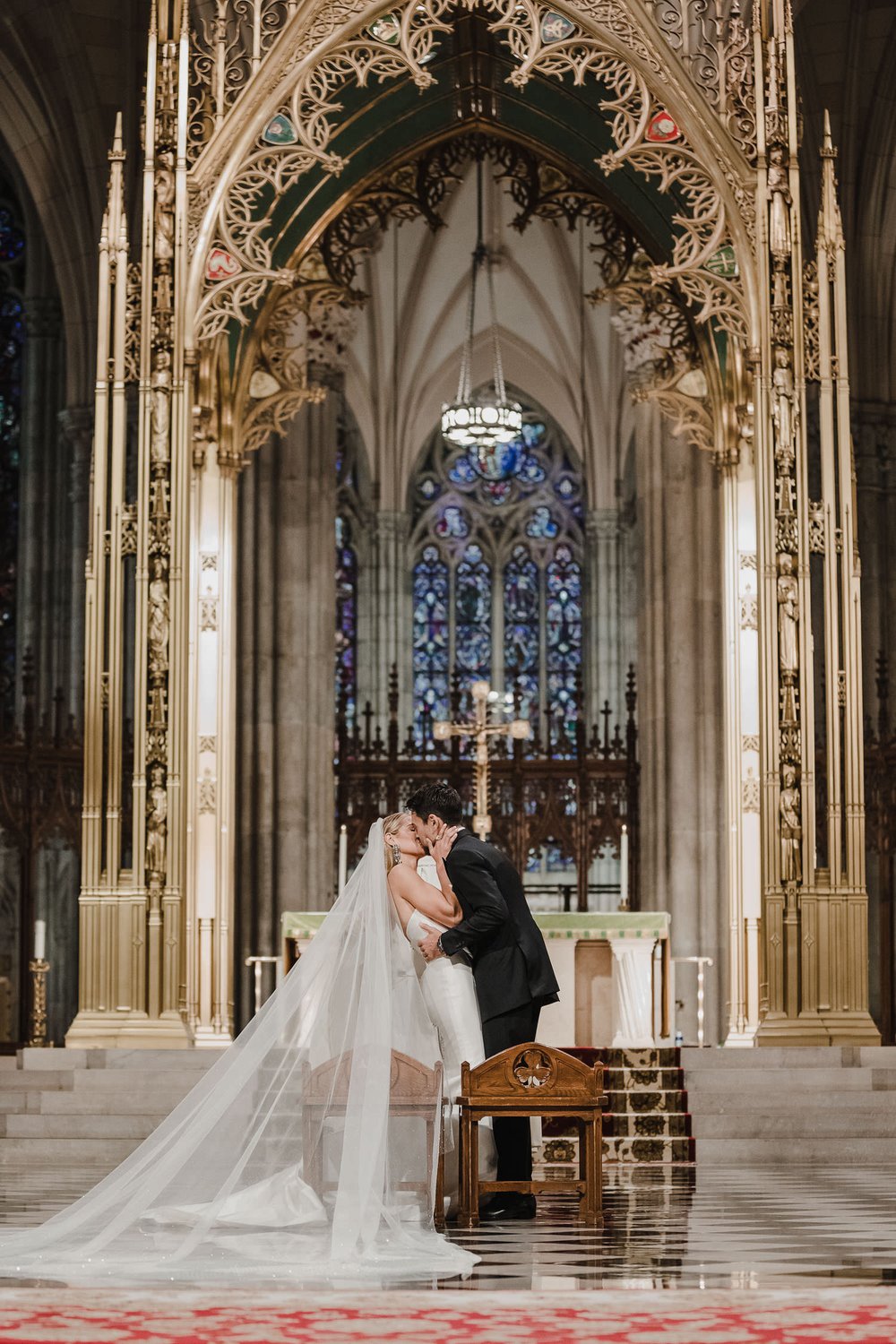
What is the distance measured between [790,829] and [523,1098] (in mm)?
5187

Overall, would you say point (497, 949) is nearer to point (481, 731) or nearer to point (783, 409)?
point (783, 409)

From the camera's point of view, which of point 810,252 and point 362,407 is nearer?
point 810,252

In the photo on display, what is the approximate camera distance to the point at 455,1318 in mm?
4598

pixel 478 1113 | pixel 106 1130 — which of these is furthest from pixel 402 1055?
pixel 106 1130

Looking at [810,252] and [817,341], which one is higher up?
[810,252]

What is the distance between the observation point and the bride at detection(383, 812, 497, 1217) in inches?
286

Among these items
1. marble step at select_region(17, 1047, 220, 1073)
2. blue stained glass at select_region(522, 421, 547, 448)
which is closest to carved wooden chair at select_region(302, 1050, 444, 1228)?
marble step at select_region(17, 1047, 220, 1073)

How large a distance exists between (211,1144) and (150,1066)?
495cm

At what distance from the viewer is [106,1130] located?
407 inches

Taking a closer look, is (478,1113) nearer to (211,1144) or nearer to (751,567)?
(211,1144)

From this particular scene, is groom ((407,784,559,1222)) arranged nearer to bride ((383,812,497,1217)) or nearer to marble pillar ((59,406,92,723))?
bride ((383,812,497,1217))

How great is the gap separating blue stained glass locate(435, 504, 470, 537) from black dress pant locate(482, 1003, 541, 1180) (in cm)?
2371

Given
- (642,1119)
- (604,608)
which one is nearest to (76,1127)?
(642,1119)

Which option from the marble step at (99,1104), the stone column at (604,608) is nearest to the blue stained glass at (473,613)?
the stone column at (604,608)
